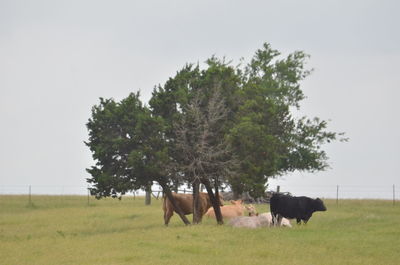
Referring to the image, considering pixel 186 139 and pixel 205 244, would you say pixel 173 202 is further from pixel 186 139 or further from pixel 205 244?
pixel 205 244

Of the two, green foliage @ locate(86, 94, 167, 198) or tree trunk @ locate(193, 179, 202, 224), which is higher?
green foliage @ locate(86, 94, 167, 198)

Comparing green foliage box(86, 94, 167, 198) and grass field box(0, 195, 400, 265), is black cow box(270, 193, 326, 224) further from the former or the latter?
green foliage box(86, 94, 167, 198)

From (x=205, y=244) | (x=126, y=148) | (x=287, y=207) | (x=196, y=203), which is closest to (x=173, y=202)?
(x=196, y=203)

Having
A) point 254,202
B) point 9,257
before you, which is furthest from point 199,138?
point 254,202

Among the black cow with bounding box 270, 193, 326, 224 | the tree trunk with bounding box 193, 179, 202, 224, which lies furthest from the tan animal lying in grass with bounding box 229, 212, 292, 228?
the tree trunk with bounding box 193, 179, 202, 224

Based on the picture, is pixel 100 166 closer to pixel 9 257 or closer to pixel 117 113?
pixel 117 113

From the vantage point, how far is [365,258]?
67.4 ft

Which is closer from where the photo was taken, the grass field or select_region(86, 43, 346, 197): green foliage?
the grass field

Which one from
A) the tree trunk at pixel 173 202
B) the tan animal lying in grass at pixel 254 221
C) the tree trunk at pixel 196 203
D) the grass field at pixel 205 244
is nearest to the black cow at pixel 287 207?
the tan animal lying in grass at pixel 254 221

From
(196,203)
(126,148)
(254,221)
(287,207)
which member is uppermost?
(126,148)

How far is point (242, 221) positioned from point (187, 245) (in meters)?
7.79

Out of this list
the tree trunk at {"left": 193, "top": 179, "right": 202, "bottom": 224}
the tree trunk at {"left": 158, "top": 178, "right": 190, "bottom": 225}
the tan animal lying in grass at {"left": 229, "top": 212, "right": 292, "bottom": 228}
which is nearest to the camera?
the tan animal lying in grass at {"left": 229, "top": 212, "right": 292, "bottom": 228}

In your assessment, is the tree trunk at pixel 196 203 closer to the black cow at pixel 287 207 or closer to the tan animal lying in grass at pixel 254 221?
the tan animal lying in grass at pixel 254 221

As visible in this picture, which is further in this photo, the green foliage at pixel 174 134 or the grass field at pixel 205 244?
the green foliage at pixel 174 134
